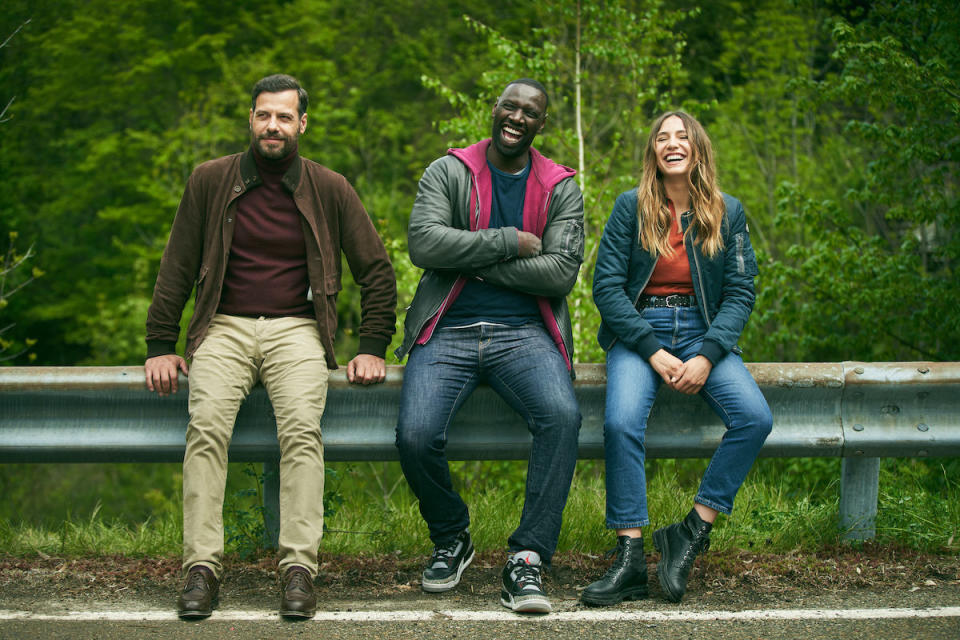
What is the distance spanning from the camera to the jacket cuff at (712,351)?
12.0 feet

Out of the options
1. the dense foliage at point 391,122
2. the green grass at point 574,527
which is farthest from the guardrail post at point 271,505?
the dense foliage at point 391,122

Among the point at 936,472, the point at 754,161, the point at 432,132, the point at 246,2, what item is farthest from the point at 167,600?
the point at 246,2

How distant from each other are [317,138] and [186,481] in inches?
501

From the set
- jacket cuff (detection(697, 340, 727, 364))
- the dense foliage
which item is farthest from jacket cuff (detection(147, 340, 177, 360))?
the dense foliage

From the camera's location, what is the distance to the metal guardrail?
11.9 ft

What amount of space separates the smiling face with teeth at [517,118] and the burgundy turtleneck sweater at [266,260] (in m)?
0.96

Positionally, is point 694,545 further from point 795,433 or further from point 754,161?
point 754,161

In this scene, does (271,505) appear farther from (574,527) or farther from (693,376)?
(693,376)

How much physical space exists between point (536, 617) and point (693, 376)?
3.75ft

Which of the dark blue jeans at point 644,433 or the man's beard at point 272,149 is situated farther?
the man's beard at point 272,149

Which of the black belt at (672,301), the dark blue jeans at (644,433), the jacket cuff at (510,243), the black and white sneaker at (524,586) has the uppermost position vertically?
the jacket cuff at (510,243)

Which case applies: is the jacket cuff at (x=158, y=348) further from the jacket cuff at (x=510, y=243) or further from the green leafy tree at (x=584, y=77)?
the green leafy tree at (x=584, y=77)

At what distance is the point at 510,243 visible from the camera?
→ 370 cm

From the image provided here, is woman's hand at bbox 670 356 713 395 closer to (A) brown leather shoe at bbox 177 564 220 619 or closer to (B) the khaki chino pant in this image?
(B) the khaki chino pant
